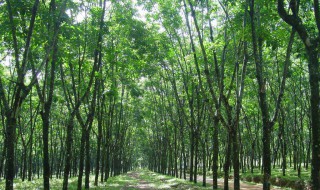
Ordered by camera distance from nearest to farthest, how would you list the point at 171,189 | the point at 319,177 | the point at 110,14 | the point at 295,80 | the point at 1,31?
the point at 319,177, the point at 1,31, the point at 110,14, the point at 171,189, the point at 295,80

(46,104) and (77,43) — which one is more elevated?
(77,43)

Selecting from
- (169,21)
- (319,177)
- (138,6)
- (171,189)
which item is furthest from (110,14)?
(319,177)

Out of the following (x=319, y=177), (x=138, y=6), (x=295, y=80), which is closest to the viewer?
(x=319, y=177)

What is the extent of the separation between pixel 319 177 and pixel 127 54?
51.7 feet

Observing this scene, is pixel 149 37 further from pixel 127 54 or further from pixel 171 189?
pixel 171 189

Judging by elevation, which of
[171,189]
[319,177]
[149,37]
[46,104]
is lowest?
[171,189]

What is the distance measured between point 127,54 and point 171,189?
408 inches

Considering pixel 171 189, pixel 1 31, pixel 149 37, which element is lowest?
pixel 171 189

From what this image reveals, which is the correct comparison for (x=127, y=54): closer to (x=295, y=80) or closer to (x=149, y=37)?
(x=149, y=37)

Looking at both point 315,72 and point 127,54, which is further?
point 127,54

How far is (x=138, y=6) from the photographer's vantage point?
2161 centimetres

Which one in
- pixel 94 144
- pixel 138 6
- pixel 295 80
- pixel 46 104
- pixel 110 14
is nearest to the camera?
pixel 46 104

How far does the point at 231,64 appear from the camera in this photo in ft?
66.4

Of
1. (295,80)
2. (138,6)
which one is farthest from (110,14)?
(295,80)
